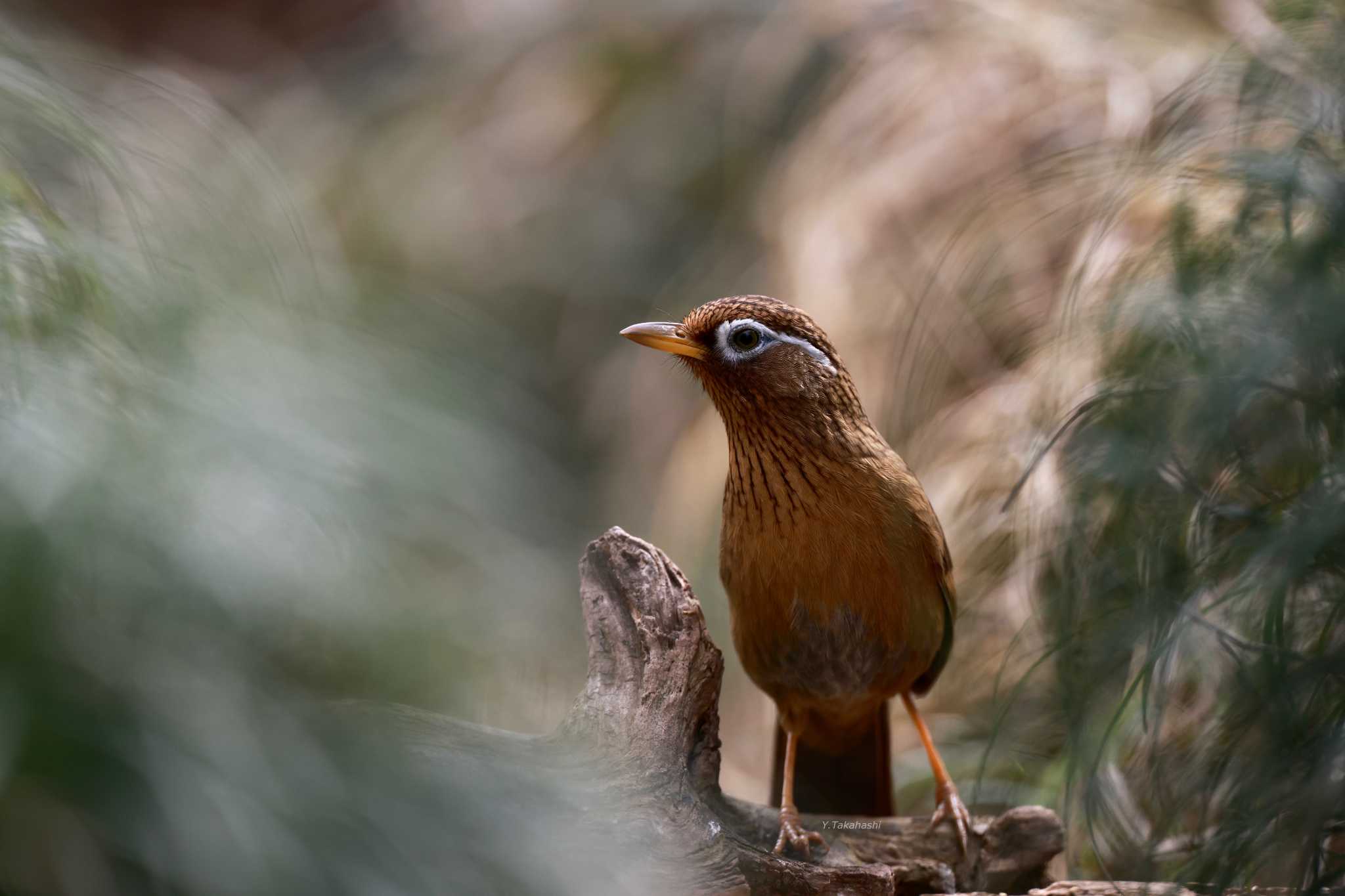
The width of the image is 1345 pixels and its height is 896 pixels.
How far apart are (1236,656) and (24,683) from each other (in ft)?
5.68

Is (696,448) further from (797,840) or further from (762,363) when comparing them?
(797,840)

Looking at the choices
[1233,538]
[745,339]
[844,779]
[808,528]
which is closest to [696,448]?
[844,779]

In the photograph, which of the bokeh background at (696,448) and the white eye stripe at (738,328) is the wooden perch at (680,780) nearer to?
the bokeh background at (696,448)

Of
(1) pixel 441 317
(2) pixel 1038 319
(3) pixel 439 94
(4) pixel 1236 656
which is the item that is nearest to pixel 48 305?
(1) pixel 441 317

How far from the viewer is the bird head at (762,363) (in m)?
2.51

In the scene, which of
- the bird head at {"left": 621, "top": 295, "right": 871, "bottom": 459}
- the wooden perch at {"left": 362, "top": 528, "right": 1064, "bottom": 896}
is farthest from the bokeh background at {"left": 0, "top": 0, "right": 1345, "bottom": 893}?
the bird head at {"left": 621, "top": 295, "right": 871, "bottom": 459}

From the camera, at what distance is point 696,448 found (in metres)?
4.77

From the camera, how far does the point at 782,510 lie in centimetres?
244

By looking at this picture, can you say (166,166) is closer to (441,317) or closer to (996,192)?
(441,317)

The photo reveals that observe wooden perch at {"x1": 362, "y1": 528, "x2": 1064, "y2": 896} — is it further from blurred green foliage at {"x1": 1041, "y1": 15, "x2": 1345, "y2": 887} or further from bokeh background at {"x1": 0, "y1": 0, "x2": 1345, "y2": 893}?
blurred green foliage at {"x1": 1041, "y1": 15, "x2": 1345, "y2": 887}

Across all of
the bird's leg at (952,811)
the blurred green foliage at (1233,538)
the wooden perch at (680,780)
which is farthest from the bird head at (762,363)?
the bird's leg at (952,811)

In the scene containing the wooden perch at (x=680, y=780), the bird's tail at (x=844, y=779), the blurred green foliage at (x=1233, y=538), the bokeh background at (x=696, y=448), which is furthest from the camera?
the bird's tail at (x=844, y=779)

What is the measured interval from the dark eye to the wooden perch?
0.48 meters

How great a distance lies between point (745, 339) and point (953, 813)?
1.14m
